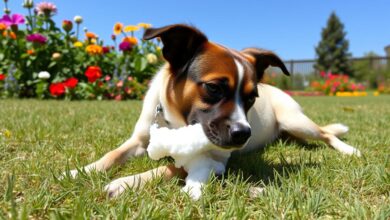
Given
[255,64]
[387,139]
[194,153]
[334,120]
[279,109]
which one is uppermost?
[255,64]

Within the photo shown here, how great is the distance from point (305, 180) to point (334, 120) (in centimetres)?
406

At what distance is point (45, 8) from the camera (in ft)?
30.9

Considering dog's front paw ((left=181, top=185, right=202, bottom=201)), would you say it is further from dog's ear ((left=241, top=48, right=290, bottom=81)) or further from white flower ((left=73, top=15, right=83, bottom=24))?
white flower ((left=73, top=15, right=83, bottom=24))

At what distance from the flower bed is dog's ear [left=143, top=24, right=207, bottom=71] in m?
6.84

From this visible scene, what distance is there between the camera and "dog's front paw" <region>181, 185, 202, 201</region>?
2015 millimetres

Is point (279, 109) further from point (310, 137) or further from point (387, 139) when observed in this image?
point (387, 139)

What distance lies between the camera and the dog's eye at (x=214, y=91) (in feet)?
8.21

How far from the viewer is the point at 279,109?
167 inches

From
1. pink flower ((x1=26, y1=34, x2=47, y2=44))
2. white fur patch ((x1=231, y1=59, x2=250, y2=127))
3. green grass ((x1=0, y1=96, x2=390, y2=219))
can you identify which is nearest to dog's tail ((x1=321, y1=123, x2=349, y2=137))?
green grass ((x1=0, y1=96, x2=390, y2=219))

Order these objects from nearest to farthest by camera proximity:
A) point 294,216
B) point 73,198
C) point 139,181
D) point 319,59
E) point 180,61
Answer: point 294,216
point 73,198
point 139,181
point 180,61
point 319,59

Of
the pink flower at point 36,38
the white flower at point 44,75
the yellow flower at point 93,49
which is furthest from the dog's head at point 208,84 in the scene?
the yellow flower at point 93,49

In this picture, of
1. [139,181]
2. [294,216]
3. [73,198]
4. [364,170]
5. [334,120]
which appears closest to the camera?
[294,216]

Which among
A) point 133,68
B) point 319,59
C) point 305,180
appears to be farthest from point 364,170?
point 319,59

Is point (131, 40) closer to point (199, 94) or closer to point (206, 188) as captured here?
point (199, 94)
